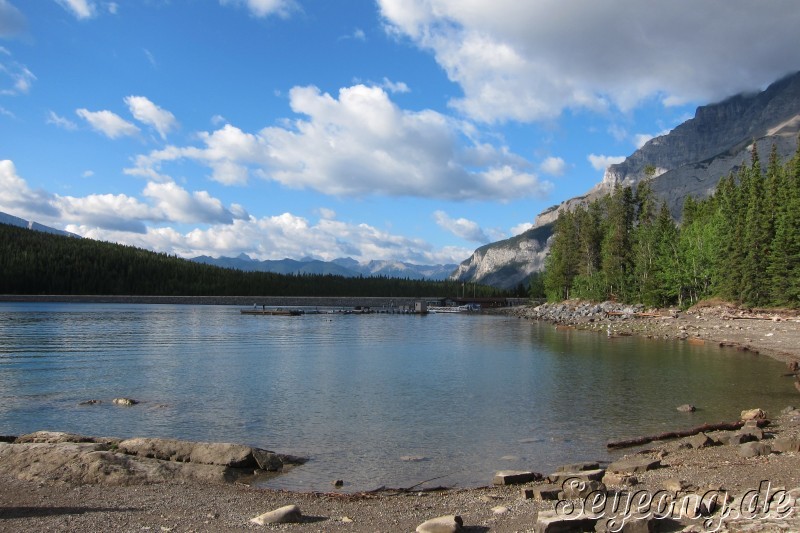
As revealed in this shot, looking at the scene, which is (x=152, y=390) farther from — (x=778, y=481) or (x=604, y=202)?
(x=604, y=202)

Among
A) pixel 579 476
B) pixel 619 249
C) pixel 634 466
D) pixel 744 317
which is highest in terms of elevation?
pixel 619 249

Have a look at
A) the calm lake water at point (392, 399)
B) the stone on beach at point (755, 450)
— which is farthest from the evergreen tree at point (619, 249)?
the stone on beach at point (755, 450)

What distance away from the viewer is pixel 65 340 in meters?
59.8

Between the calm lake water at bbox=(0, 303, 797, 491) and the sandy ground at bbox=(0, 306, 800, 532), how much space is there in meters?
2.11

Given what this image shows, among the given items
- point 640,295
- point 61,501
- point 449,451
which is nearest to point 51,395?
point 61,501

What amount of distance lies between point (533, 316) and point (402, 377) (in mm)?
92627

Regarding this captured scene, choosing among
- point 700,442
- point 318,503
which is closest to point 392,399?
point 700,442

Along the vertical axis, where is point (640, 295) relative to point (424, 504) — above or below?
above

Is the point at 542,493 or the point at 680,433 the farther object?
the point at 680,433

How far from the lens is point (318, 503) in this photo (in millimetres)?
13617

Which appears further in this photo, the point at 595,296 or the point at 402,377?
the point at 595,296

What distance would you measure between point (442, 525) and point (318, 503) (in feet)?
13.6

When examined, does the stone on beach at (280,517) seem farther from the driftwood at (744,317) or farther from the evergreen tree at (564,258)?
the evergreen tree at (564,258)

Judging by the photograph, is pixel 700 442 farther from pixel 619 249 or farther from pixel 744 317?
pixel 619 249
